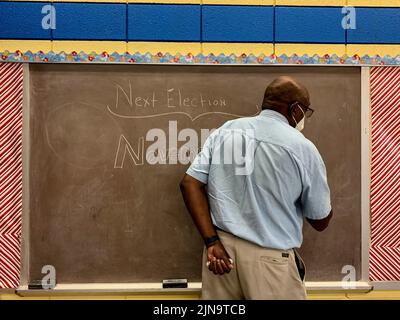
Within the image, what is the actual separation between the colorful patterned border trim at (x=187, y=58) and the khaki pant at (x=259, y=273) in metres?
0.94

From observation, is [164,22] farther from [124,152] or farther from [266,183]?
[266,183]

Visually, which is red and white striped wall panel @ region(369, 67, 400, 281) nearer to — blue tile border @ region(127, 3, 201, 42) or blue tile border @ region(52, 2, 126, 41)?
blue tile border @ region(127, 3, 201, 42)

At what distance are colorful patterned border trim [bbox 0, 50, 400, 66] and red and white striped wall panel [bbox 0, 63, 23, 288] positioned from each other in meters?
0.11

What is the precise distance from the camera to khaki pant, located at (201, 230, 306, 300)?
175cm

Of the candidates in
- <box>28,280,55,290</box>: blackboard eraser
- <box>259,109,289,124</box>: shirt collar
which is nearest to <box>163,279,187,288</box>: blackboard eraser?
<box>28,280,55,290</box>: blackboard eraser

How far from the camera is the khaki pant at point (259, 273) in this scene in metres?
1.75

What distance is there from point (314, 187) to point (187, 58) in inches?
37.3

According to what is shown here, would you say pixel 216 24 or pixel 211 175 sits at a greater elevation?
pixel 216 24

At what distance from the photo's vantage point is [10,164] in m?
2.25

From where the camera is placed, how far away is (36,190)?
2.25 m
